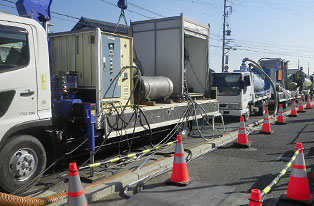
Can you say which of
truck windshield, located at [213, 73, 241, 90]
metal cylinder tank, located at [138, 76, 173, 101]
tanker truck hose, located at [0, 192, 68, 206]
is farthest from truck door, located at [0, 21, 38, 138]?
truck windshield, located at [213, 73, 241, 90]

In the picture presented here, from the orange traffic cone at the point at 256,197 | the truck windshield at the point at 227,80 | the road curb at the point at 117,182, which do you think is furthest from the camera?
the truck windshield at the point at 227,80

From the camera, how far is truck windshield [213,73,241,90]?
13.4 meters

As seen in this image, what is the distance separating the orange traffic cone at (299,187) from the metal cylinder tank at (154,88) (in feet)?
12.9

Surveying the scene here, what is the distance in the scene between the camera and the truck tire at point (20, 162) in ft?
14.3

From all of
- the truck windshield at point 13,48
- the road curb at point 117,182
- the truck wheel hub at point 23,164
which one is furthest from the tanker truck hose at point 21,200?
the truck windshield at point 13,48

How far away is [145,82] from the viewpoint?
7324 millimetres

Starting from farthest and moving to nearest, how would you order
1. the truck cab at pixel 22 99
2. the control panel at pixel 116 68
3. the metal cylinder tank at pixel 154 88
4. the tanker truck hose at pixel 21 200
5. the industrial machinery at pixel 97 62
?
the metal cylinder tank at pixel 154 88
the control panel at pixel 116 68
the industrial machinery at pixel 97 62
the truck cab at pixel 22 99
the tanker truck hose at pixel 21 200

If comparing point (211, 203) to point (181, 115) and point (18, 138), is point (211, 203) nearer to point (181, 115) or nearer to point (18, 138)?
point (18, 138)

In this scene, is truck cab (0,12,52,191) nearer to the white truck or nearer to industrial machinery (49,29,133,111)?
industrial machinery (49,29,133,111)

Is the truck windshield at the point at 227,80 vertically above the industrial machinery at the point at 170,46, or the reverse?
the industrial machinery at the point at 170,46

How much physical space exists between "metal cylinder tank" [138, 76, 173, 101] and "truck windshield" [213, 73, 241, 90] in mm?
5928

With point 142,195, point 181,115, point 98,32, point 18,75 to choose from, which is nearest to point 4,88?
point 18,75

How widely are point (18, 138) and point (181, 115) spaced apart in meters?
4.84

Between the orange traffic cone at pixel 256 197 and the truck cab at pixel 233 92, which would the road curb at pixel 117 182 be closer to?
the orange traffic cone at pixel 256 197
